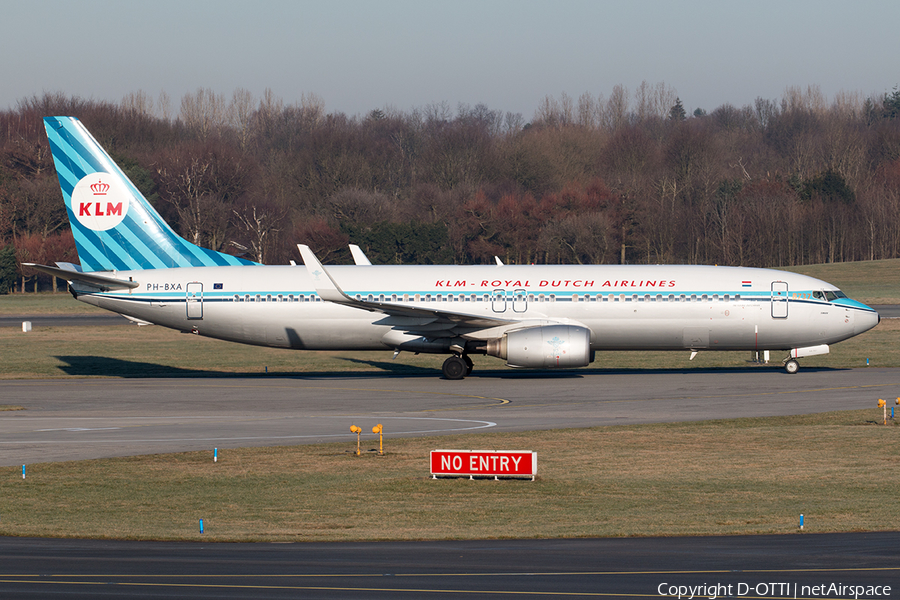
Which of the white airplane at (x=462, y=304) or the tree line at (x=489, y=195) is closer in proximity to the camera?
the white airplane at (x=462, y=304)

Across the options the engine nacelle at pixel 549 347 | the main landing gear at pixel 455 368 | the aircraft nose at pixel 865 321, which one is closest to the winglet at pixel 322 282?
the main landing gear at pixel 455 368

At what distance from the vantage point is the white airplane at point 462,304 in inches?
A: 1531

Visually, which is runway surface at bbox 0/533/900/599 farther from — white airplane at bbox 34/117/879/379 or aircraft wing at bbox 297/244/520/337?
white airplane at bbox 34/117/879/379

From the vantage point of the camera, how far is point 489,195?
462ft

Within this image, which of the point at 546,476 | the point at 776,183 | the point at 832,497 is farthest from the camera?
the point at 776,183

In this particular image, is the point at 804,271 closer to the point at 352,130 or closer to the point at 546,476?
the point at 352,130

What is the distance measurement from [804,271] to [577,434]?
93.7m

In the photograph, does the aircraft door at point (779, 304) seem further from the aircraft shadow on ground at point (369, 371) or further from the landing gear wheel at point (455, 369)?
the landing gear wheel at point (455, 369)

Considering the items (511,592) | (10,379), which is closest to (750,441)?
(511,592)

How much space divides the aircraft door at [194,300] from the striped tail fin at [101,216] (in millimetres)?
1966

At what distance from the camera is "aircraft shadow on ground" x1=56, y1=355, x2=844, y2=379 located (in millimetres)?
41781

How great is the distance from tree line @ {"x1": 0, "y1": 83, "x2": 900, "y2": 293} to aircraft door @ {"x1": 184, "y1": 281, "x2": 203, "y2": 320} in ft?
222

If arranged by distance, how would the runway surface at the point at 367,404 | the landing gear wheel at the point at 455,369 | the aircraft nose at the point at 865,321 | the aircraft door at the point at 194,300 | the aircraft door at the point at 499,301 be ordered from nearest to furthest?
the runway surface at the point at 367,404
the aircraft door at the point at 499,301
the aircraft nose at the point at 865,321
the landing gear wheel at the point at 455,369
the aircraft door at the point at 194,300

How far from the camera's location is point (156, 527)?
1680 cm
